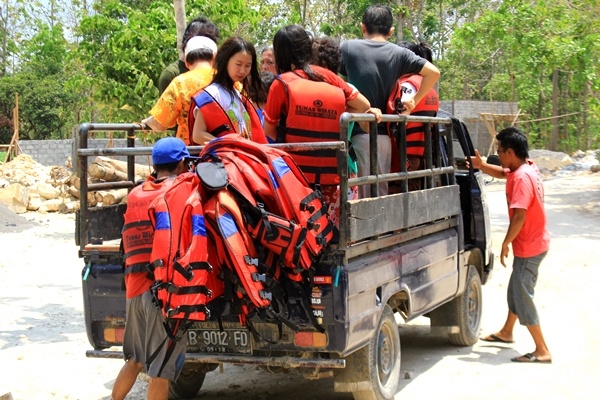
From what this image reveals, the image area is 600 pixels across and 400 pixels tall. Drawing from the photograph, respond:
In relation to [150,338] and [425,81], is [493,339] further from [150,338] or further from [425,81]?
[150,338]

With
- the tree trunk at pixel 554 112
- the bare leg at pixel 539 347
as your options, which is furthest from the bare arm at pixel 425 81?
the tree trunk at pixel 554 112

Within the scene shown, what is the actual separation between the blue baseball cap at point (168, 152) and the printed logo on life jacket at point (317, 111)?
75 cm

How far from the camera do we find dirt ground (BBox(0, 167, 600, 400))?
20.2 ft

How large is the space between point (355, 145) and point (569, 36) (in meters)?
12.8

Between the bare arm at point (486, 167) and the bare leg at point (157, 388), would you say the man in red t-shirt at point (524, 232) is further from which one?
the bare leg at point (157, 388)

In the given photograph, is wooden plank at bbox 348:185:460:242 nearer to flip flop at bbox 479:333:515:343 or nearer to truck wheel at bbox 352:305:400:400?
truck wheel at bbox 352:305:400:400

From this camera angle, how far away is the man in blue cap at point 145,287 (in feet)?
15.1

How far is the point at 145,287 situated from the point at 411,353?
3197 mm

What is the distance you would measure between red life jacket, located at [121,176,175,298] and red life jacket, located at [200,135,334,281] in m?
0.34

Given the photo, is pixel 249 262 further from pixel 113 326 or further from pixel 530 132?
pixel 530 132

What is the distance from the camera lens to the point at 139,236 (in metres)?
4.60

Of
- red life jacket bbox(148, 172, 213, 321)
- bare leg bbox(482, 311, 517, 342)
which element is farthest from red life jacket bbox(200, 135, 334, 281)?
bare leg bbox(482, 311, 517, 342)

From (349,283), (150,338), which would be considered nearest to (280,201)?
(349,283)

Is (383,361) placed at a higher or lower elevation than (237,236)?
lower
